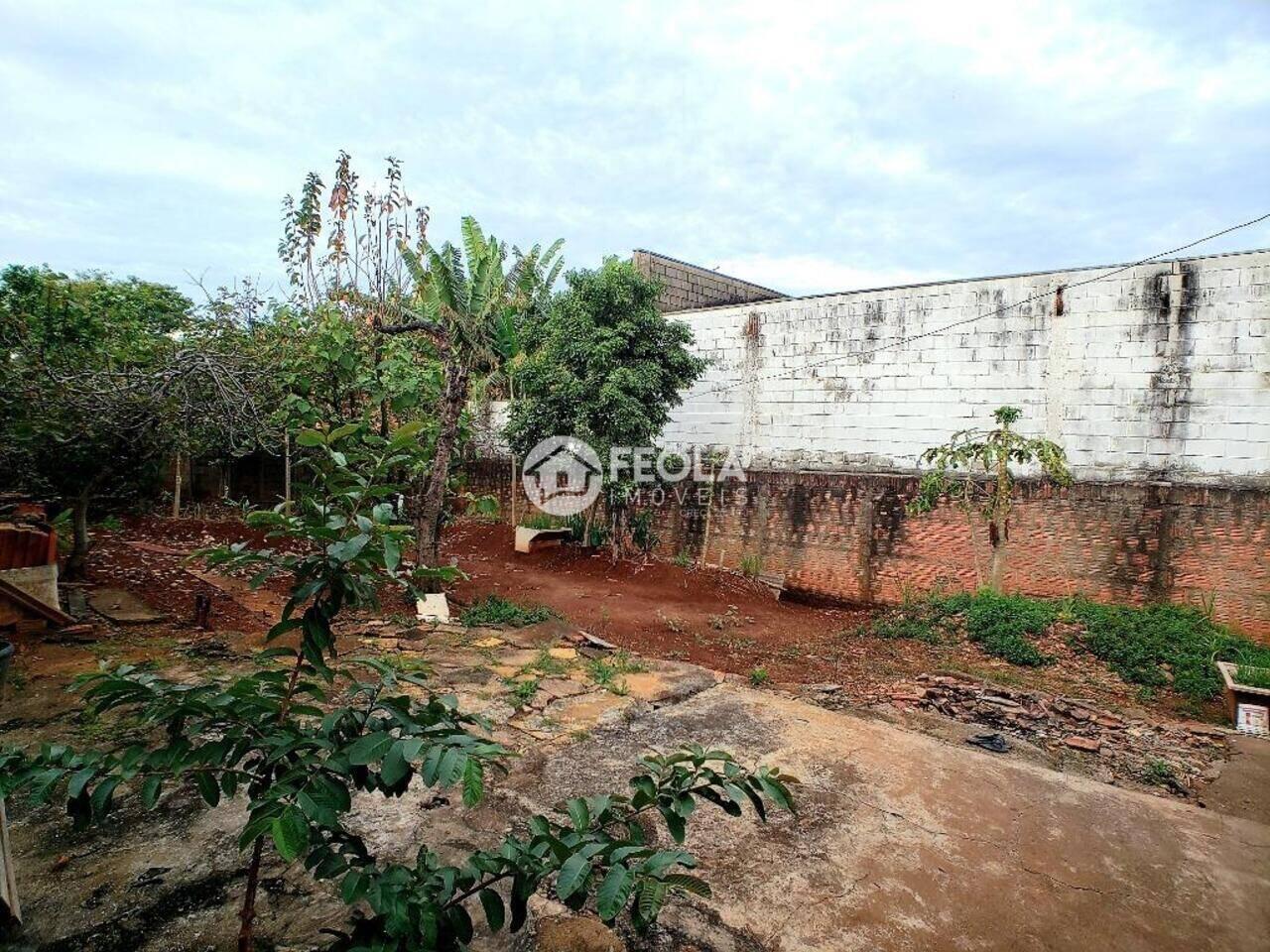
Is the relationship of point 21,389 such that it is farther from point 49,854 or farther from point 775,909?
point 775,909

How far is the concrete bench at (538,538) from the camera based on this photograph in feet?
31.7

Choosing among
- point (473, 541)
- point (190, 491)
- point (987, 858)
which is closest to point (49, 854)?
point (987, 858)

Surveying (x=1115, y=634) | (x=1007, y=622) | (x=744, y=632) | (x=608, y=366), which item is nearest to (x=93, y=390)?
(x=608, y=366)

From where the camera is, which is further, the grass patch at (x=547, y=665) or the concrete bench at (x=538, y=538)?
the concrete bench at (x=538, y=538)

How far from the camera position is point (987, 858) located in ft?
9.50

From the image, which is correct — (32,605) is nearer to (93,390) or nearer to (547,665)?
(93,390)

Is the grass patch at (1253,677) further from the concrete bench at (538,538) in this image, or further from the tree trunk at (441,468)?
the concrete bench at (538,538)

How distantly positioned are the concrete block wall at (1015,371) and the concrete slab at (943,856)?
440 centimetres

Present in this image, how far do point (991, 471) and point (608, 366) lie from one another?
4.46 meters

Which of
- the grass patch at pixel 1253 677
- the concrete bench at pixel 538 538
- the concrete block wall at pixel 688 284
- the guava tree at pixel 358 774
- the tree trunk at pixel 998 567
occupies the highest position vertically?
the concrete block wall at pixel 688 284

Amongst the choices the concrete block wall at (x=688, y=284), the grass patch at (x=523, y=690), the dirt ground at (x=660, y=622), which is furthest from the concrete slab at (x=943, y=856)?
the concrete block wall at (x=688, y=284)

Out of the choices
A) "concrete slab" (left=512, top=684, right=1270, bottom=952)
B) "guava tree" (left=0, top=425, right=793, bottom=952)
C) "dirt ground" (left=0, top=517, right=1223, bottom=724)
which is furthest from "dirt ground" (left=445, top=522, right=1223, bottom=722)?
"guava tree" (left=0, top=425, right=793, bottom=952)

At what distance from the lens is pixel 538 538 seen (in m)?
9.70

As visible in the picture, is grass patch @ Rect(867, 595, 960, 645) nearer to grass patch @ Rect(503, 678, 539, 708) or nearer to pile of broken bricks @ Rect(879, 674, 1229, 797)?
pile of broken bricks @ Rect(879, 674, 1229, 797)
